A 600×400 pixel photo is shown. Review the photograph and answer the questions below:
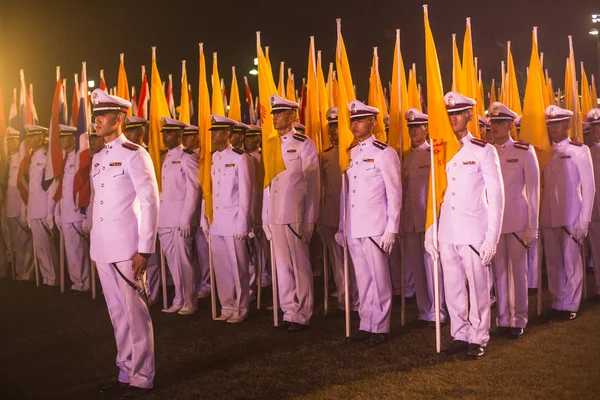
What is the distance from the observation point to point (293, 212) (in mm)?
7305

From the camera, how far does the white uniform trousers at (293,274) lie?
7344 millimetres

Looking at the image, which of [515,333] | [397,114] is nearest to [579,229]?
[515,333]

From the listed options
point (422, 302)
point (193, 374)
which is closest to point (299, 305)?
point (422, 302)

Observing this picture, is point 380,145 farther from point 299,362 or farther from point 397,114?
point 299,362

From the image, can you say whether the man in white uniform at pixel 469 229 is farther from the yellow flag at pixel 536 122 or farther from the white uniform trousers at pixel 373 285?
the yellow flag at pixel 536 122

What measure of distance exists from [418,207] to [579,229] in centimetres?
187

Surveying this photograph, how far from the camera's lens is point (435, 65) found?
6.34m

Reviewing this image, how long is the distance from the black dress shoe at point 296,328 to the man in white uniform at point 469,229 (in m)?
1.77

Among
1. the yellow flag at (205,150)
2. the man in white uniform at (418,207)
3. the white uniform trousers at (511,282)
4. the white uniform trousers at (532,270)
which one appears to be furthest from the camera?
the white uniform trousers at (532,270)

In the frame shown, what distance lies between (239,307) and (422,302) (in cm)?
213

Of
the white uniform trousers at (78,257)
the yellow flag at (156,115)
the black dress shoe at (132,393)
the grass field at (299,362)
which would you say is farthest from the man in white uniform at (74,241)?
the black dress shoe at (132,393)

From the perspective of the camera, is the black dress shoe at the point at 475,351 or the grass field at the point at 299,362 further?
the black dress shoe at the point at 475,351

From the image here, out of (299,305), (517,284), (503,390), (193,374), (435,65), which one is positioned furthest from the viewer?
(299,305)

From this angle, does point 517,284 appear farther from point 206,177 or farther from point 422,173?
point 206,177
